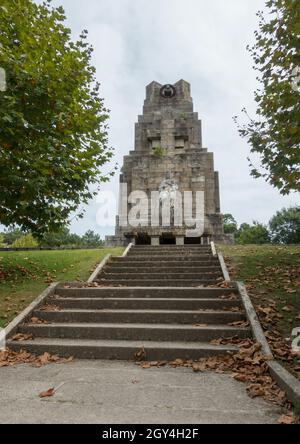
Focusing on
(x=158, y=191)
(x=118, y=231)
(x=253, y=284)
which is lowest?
(x=253, y=284)

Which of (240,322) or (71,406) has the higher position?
(240,322)

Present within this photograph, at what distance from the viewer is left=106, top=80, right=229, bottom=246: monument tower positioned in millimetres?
17031

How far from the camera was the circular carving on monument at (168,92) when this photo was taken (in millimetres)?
24281

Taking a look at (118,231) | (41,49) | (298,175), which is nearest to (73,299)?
(298,175)

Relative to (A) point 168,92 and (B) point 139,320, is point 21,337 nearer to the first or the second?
(B) point 139,320

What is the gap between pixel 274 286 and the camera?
720 centimetres

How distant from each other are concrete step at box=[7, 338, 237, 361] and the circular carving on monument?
22.4 m

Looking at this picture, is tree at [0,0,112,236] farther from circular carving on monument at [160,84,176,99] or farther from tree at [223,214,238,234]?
tree at [223,214,238,234]

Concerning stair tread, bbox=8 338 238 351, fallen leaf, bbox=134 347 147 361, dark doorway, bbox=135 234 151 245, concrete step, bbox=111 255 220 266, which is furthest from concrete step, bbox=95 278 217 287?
dark doorway, bbox=135 234 151 245

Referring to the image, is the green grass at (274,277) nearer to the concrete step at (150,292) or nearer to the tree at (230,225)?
the concrete step at (150,292)

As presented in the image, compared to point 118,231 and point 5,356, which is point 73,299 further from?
point 118,231

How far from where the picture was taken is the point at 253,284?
7457 mm
